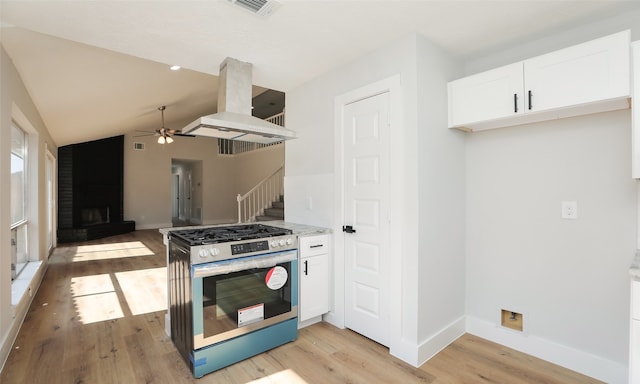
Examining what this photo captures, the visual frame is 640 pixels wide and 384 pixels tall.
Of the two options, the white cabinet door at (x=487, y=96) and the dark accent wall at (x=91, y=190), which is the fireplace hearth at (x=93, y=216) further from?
the white cabinet door at (x=487, y=96)

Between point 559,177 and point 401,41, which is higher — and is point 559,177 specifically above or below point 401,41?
below

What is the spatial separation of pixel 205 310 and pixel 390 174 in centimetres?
166

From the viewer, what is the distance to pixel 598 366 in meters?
2.06

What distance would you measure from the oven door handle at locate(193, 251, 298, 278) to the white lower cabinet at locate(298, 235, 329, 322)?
0.63 ft

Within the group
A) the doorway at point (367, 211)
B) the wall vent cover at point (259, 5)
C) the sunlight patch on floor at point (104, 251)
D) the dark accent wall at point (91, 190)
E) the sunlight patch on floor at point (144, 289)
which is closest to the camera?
the wall vent cover at point (259, 5)

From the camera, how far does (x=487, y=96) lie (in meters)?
2.28

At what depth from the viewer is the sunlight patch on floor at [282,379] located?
202 cm

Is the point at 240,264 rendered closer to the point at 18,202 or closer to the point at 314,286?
the point at 314,286

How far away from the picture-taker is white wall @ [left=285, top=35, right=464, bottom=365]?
2.27 m

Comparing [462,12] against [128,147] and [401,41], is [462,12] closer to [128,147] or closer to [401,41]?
[401,41]

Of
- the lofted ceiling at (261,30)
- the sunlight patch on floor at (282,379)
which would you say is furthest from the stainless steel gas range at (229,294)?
the lofted ceiling at (261,30)

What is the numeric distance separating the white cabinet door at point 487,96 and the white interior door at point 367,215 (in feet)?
1.90

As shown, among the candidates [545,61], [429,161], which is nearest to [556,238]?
[429,161]

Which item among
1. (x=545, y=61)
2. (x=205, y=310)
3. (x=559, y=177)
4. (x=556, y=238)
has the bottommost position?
(x=205, y=310)
